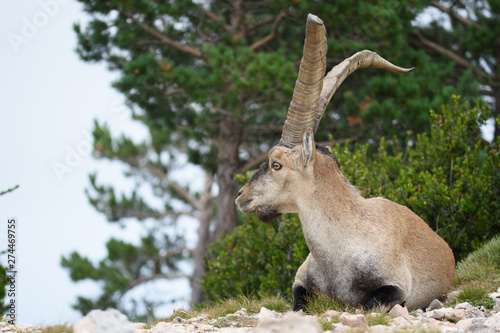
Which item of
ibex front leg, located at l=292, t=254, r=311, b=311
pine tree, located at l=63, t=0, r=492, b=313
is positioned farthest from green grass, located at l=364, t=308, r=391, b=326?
pine tree, located at l=63, t=0, r=492, b=313

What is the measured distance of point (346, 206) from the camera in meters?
5.84

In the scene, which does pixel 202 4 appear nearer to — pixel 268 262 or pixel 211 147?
pixel 211 147

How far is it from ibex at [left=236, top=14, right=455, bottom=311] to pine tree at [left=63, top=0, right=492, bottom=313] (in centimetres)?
818

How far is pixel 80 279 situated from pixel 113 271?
1.21 m

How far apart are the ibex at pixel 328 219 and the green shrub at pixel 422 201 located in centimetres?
287

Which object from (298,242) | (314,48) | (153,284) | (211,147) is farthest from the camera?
(153,284)

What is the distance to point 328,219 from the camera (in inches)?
225

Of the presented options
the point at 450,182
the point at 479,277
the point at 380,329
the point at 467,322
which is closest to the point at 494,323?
the point at 467,322

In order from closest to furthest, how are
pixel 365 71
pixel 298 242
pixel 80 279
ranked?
pixel 298 242 → pixel 365 71 → pixel 80 279

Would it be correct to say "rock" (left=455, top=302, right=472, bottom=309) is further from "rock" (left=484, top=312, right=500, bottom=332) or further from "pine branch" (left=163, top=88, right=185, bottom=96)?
"pine branch" (left=163, top=88, right=185, bottom=96)

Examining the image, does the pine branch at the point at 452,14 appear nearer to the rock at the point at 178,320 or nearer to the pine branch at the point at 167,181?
the pine branch at the point at 167,181

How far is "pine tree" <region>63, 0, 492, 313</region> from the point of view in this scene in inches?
582

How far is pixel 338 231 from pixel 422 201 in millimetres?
3652

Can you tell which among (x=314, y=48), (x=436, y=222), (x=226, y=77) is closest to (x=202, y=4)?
(x=226, y=77)
